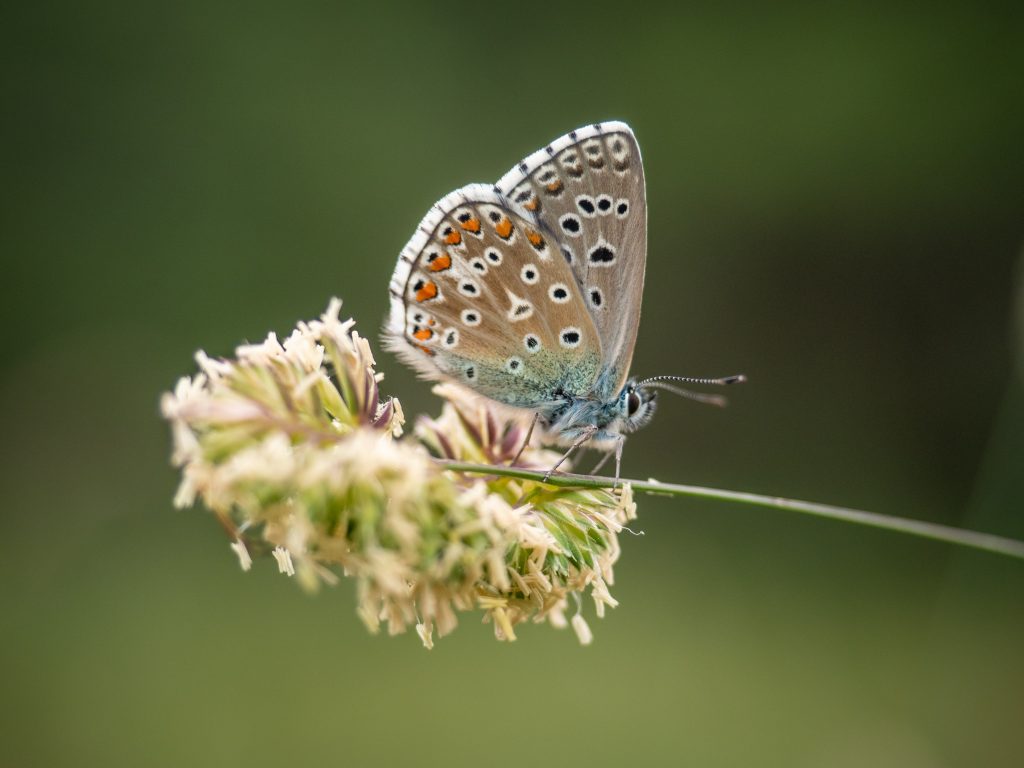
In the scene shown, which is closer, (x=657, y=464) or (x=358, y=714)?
(x=358, y=714)

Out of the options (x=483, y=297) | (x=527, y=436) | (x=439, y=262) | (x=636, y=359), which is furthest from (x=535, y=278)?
(x=636, y=359)

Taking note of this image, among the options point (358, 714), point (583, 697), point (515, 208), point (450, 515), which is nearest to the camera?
point (450, 515)

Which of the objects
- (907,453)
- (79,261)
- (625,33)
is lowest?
Result: (907,453)

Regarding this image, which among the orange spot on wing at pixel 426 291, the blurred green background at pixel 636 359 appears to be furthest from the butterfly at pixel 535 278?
the blurred green background at pixel 636 359

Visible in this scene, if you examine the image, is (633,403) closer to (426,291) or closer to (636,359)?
(426,291)

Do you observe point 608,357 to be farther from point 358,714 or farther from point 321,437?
point 358,714

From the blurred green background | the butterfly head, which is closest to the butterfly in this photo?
the butterfly head

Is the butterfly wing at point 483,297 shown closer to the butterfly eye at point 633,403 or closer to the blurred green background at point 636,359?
the butterfly eye at point 633,403

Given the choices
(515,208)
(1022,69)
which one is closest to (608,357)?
(515,208)
